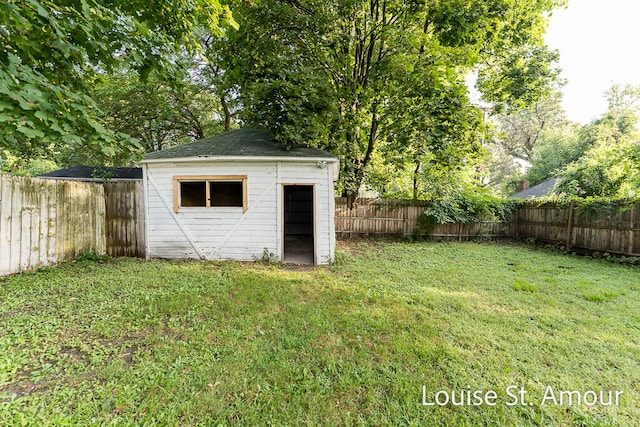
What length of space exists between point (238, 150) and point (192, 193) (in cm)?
202

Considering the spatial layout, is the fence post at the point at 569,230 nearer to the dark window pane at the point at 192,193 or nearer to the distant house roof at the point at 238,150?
the distant house roof at the point at 238,150

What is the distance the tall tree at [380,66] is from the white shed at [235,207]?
3.32ft

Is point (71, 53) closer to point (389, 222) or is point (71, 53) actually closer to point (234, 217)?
point (234, 217)

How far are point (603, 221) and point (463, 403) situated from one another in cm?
869

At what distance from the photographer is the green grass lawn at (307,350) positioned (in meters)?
1.89

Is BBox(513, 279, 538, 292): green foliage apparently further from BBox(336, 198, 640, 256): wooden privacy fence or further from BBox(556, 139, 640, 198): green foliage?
BBox(556, 139, 640, 198): green foliage

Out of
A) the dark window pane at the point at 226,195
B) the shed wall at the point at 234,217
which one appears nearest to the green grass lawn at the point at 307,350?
the shed wall at the point at 234,217

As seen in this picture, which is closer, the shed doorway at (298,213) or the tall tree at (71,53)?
the tall tree at (71,53)

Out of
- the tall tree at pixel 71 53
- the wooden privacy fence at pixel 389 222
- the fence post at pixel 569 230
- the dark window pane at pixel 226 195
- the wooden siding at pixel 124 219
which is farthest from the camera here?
the wooden privacy fence at pixel 389 222

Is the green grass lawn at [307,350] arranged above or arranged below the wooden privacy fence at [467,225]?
below

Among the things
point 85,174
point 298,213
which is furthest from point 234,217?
point 85,174

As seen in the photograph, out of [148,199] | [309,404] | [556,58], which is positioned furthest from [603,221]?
[148,199]

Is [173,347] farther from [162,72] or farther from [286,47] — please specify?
[286,47]

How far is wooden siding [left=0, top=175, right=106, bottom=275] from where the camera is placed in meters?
4.55
